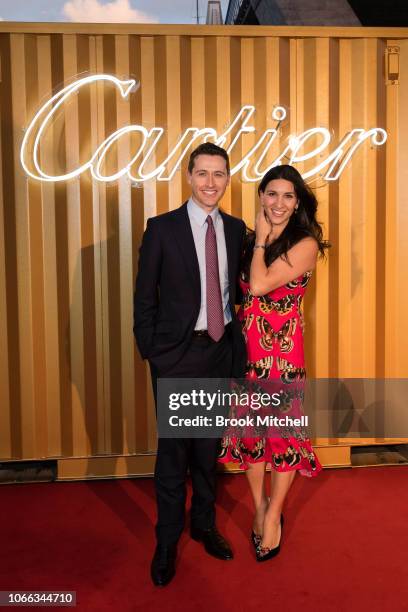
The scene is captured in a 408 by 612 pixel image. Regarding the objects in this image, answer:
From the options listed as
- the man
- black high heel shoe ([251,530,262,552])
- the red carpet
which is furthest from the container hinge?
black high heel shoe ([251,530,262,552])

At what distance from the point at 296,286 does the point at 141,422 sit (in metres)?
1.55

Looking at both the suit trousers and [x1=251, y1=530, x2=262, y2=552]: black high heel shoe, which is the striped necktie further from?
[x1=251, y1=530, x2=262, y2=552]: black high heel shoe

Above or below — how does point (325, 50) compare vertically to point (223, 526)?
above

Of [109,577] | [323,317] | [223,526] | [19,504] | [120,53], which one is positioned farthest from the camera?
[323,317]

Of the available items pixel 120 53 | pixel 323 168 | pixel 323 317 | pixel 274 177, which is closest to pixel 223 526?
pixel 323 317

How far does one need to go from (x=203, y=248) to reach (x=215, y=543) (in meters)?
1.31

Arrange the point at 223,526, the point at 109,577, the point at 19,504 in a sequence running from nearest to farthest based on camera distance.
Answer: the point at 109,577, the point at 223,526, the point at 19,504

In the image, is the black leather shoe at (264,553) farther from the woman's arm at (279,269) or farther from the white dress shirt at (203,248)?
the woman's arm at (279,269)

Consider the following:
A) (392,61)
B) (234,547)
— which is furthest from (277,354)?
(392,61)

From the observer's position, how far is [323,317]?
3463 millimetres

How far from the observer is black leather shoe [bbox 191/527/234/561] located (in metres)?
2.39

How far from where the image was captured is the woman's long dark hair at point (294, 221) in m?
2.32

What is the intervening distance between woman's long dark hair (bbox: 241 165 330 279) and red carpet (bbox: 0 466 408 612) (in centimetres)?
128

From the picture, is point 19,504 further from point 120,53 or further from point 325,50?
point 325,50
